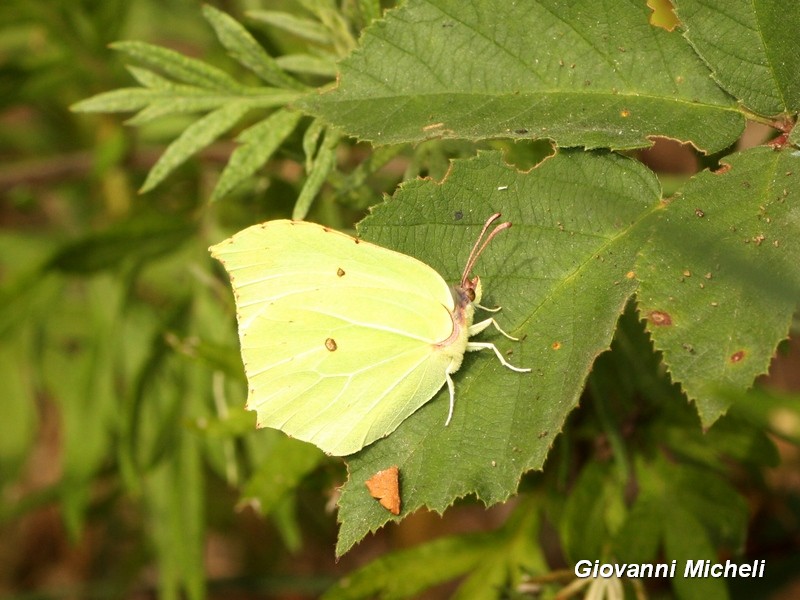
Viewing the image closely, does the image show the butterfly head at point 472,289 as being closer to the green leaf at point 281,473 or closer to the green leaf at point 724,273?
the green leaf at point 724,273

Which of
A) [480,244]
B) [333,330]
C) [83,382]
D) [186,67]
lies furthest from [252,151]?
[83,382]

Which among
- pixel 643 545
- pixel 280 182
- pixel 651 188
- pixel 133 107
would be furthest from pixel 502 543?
pixel 133 107

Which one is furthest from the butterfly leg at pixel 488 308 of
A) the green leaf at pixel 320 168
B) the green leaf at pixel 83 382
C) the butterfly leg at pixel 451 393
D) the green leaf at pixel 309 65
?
the green leaf at pixel 83 382

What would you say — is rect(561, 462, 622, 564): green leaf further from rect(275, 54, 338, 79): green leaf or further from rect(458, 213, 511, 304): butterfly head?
rect(275, 54, 338, 79): green leaf

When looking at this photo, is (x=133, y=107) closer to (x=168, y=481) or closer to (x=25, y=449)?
(x=168, y=481)

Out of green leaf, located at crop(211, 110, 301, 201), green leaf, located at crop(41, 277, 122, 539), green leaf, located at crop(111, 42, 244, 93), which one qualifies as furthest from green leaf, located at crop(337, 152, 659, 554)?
green leaf, located at crop(41, 277, 122, 539)

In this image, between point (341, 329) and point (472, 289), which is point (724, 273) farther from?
point (341, 329)
